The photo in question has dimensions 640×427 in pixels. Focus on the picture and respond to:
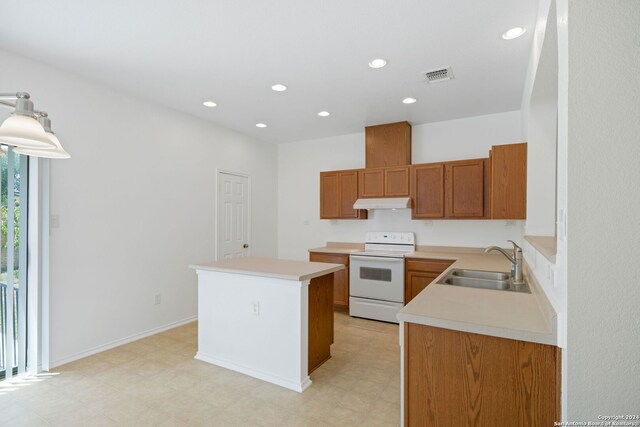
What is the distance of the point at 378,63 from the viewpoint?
8.89 ft

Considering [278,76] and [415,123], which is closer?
[278,76]

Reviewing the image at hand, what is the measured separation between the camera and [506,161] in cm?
279

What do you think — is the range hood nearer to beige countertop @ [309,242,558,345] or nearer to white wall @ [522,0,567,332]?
white wall @ [522,0,567,332]

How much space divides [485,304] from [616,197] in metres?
0.86

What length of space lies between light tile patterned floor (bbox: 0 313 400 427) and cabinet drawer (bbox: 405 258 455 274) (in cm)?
113

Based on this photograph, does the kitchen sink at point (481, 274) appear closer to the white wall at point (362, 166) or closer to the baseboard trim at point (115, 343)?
the white wall at point (362, 166)

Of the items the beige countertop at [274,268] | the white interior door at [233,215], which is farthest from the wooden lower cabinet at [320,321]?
the white interior door at [233,215]

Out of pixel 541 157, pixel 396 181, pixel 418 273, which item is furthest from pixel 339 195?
pixel 541 157

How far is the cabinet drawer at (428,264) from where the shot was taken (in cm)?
369

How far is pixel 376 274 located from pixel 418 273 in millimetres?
521

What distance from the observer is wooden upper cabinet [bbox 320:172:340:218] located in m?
4.76

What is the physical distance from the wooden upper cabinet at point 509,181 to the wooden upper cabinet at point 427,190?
44.6 inches

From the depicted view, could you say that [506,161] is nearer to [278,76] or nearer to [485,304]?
[485,304]

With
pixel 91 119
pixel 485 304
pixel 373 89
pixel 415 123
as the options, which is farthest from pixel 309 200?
pixel 485 304
